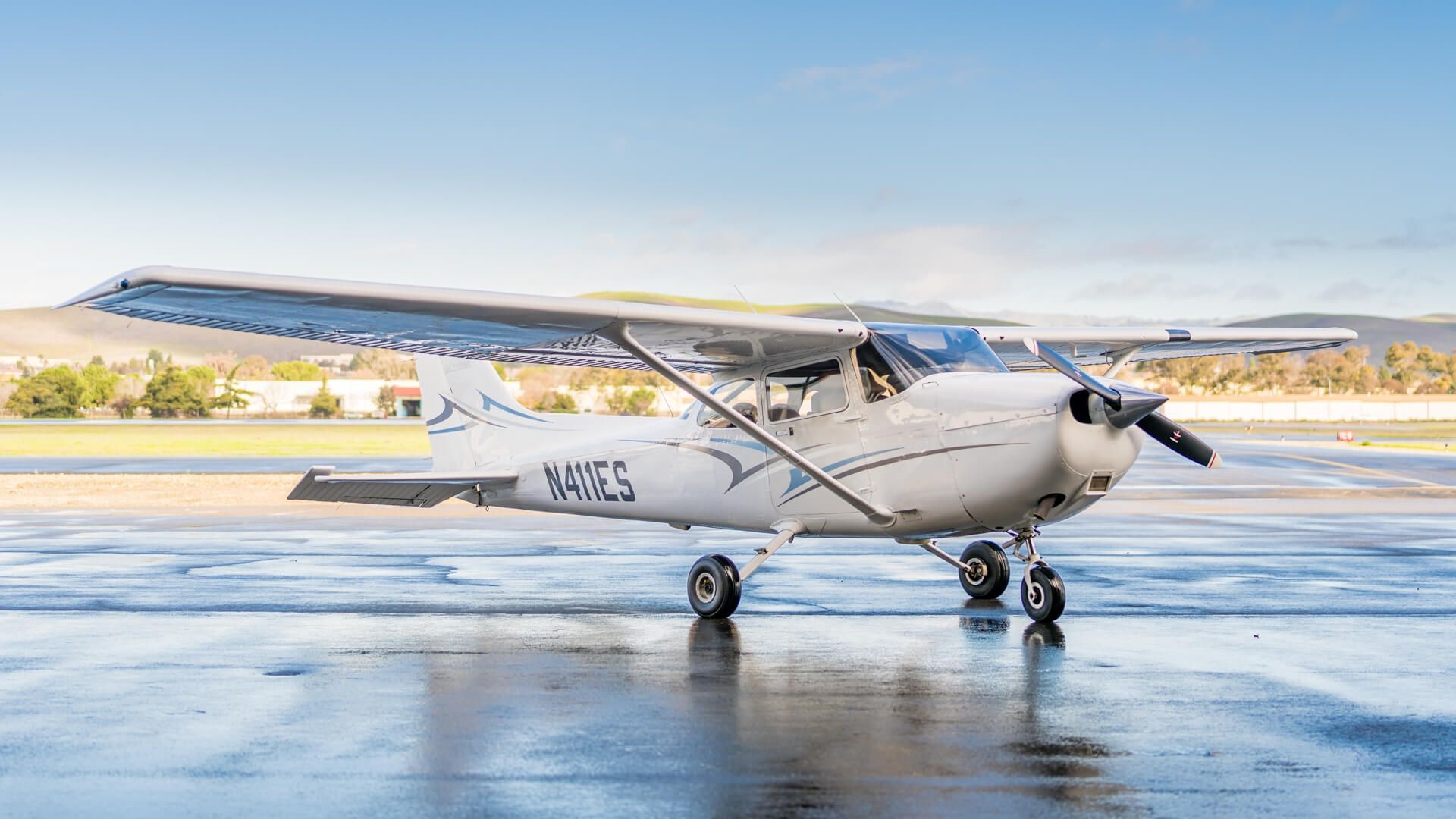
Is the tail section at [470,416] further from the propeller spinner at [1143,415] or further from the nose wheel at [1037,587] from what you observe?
the propeller spinner at [1143,415]

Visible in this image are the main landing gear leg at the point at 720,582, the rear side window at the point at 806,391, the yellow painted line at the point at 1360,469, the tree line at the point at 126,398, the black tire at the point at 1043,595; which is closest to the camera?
the black tire at the point at 1043,595

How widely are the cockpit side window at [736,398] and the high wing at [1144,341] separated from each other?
Answer: 2.13m

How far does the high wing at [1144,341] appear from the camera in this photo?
497 inches

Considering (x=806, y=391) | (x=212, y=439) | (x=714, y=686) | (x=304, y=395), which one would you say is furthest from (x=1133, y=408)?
(x=304, y=395)

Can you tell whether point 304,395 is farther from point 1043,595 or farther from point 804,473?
point 1043,595

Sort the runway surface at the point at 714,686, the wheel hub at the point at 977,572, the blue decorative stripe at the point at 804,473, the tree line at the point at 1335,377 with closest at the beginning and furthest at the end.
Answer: the runway surface at the point at 714,686 → the blue decorative stripe at the point at 804,473 → the wheel hub at the point at 977,572 → the tree line at the point at 1335,377

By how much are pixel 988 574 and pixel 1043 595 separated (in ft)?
4.76

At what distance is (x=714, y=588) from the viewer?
10.3m

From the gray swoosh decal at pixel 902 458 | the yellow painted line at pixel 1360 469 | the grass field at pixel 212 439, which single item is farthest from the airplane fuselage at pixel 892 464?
the grass field at pixel 212 439

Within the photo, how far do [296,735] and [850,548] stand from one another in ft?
33.8

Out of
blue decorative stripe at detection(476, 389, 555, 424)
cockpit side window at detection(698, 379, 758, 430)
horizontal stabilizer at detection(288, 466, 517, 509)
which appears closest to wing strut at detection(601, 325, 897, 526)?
cockpit side window at detection(698, 379, 758, 430)

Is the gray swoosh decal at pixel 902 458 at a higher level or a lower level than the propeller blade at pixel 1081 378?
lower

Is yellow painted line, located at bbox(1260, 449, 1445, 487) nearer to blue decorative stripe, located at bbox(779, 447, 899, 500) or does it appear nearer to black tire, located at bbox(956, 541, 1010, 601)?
black tire, located at bbox(956, 541, 1010, 601)

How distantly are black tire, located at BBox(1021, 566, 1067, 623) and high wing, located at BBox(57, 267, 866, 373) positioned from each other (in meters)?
2.29
